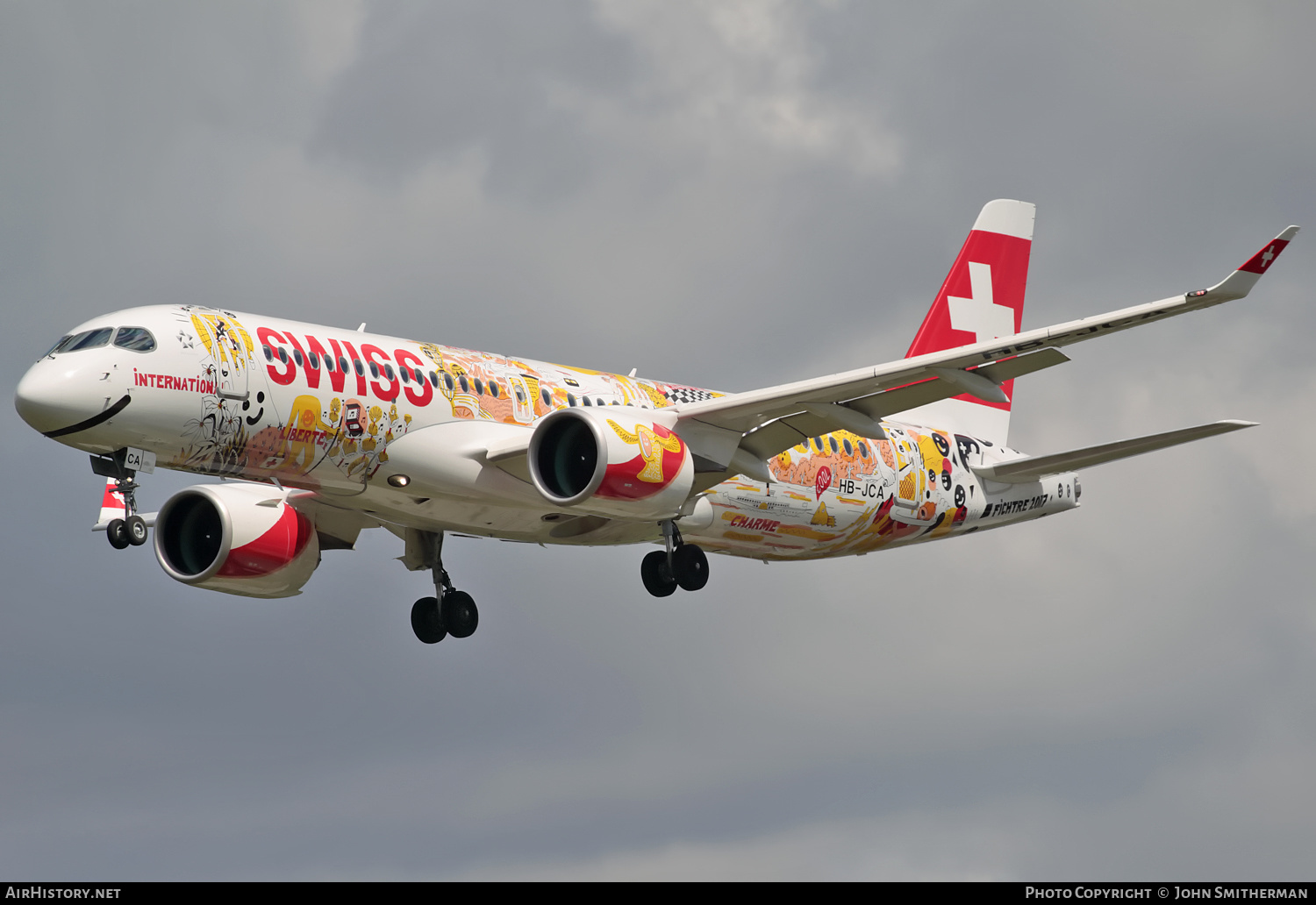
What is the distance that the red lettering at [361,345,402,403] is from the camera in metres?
32.1

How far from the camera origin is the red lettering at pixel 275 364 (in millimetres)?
31125

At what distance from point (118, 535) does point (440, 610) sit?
33.4 ft

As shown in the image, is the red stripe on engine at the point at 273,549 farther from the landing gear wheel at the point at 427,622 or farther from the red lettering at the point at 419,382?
the red lettering at the point at 419,382

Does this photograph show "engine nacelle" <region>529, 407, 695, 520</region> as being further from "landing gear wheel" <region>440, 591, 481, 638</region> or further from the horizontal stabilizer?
the horizontal stabilizer

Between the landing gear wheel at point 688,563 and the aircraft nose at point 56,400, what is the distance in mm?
11551

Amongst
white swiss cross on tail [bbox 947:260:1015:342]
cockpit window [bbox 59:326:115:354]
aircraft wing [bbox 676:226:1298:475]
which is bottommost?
cockpit window [bbox 59:326:115:354]

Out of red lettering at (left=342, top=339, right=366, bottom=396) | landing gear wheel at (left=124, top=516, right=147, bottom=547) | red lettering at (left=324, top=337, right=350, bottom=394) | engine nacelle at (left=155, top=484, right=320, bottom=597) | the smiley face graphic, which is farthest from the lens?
engine nacelle at (left=155, top=484, right=320, bottom=597)

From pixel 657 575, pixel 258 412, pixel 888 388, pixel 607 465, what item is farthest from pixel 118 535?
pixel 888 388

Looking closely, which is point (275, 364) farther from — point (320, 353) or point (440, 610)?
point (440, 610)

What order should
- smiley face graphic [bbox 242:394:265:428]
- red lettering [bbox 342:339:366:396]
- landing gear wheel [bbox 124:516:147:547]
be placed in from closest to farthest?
landing gear wheel [bbox 124:516:147:547] → smiley face graphic [bbox 242:394:265:428] → red lettering [bbox 342:339:366:396]

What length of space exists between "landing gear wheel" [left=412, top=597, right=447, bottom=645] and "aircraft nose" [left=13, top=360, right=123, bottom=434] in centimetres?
1089

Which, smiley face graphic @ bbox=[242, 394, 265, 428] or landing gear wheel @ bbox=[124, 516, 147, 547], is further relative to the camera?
smiley face graphic @ bbox=[242, 394, 265, 428]

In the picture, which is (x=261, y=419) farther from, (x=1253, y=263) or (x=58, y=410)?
(x=1253, y=263)

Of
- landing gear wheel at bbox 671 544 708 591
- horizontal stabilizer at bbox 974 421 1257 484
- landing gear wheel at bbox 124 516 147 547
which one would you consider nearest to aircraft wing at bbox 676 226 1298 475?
landing gear wheel at bbox 671 544 708 591
